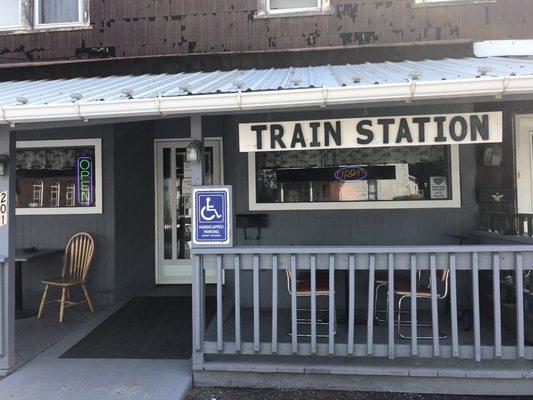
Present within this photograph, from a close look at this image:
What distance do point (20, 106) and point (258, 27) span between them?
9.49 ft

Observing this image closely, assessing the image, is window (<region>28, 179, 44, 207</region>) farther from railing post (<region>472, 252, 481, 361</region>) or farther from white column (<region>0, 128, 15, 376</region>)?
railing post (<region>472, 252, 481, 361</region>)

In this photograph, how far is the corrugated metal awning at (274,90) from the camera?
11.1ft

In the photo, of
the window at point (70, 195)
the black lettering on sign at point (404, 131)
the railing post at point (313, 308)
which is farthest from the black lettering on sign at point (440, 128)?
the window at point (70, 195)

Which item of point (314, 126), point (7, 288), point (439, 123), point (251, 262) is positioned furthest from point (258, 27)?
point (7, 288)

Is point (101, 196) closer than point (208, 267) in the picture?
No

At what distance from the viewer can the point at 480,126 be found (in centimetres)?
362

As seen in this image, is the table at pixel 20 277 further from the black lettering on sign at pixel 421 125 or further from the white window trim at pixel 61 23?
the black lettering on sign at pixel 421 125

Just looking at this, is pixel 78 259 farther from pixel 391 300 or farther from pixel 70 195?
pixel 391 300

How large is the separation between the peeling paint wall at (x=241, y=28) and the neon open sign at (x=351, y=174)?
1.48m

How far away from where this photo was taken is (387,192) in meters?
5.31

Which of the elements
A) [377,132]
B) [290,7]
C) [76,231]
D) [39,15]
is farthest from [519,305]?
A: [39,15]

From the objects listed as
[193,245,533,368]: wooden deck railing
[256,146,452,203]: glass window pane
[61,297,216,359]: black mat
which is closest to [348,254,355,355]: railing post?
[193,245,533,368]: wooden deck railing

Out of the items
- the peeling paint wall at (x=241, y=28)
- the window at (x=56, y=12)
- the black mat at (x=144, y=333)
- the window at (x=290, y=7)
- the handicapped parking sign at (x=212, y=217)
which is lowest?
the black mat at (x=144, y=333)

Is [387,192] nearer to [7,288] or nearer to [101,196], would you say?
[101,196]
